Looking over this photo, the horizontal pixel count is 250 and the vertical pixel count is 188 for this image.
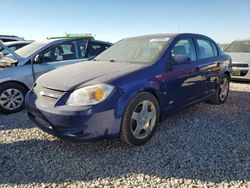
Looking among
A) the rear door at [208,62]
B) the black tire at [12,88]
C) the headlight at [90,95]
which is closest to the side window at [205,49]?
the rear door at [208,62]

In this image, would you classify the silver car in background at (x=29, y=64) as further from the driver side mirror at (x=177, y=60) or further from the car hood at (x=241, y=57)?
the car hood at (x=241, y=57)

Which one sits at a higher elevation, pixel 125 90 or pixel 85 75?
pixel 85 75

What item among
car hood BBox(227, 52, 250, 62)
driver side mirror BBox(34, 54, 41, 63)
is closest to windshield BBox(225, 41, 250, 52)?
car hood BBox(227, 52, 250, 62)

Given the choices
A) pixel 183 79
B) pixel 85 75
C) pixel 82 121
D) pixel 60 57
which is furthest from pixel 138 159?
pixel 60 57

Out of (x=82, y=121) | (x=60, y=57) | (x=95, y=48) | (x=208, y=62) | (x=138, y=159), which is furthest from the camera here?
(x=95, y=48)

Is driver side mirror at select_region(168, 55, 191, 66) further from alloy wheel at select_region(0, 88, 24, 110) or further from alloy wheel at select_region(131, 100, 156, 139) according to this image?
alloy wheel at select_region(0, 88, 24, 110)

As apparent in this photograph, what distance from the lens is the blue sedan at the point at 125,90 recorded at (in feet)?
9.26

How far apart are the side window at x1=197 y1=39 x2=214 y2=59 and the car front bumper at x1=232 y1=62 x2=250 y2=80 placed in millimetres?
2916

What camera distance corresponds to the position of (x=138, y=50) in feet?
13.1

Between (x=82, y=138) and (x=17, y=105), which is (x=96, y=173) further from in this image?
(x=17, y=105)

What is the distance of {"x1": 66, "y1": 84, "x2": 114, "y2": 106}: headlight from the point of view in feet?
9.25

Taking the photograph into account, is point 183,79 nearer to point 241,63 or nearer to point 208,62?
point 208,62

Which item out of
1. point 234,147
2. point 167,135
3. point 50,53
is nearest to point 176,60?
point 167,135

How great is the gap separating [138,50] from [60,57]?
7.24 feet
